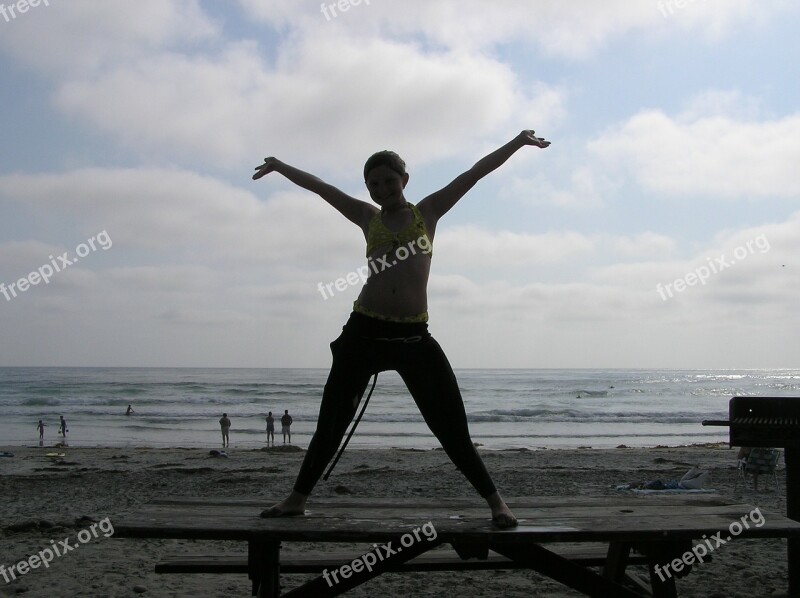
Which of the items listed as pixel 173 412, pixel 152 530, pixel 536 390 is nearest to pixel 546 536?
pixel 152 530

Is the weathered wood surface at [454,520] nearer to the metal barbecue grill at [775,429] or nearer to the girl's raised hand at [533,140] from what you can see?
the metal barbecue grill at [775,429]

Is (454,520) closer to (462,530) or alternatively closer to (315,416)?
(462,530)

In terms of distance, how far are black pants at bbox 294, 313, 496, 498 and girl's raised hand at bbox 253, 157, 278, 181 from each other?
3.09 feet

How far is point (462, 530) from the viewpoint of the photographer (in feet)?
9.99

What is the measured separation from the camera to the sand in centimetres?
573

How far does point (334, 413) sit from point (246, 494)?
933 centimetres

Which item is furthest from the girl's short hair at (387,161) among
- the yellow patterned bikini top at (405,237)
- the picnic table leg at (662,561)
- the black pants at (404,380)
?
the picnic table leg at (662,561)

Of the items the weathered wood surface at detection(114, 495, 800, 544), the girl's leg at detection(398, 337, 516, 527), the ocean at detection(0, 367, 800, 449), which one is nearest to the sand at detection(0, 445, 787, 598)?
the weathered wood surface at detection(114, 495, 800, 544)

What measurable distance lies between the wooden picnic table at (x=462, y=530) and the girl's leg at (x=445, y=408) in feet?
0.65

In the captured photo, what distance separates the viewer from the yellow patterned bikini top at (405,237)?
3.45m

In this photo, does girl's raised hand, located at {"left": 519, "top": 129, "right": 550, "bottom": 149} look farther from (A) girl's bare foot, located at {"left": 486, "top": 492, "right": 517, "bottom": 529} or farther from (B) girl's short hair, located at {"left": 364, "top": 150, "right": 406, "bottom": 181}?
(A) girl's bare foot, located at {"left": 486, "top": 492, "right": 517, "bottom": 529}

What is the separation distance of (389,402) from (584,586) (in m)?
44.9

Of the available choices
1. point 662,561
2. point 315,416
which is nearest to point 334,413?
point 662,561

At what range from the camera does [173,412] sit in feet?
139
